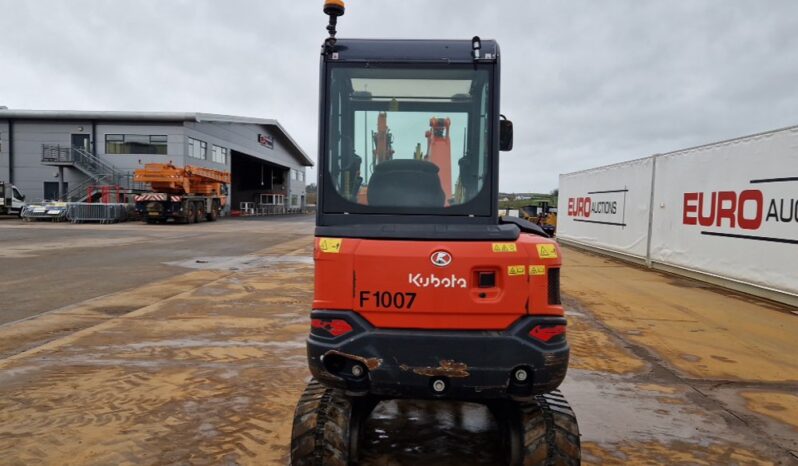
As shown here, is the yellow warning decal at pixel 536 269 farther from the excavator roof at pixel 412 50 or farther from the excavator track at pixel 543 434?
the excavator roof at pixel 412 50

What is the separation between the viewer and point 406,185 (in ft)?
11.6

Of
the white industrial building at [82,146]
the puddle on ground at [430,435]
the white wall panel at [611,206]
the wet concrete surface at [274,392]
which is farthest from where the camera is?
the white industrial building at [82,146]

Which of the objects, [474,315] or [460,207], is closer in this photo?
[474,315]

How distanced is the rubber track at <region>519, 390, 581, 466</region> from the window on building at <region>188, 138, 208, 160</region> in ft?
141

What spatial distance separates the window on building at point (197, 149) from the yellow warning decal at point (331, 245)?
1668 inches

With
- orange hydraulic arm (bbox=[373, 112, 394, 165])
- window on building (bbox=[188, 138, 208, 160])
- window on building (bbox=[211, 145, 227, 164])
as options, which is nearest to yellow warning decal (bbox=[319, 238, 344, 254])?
orange hydraulic arm (bbox=[373, 112, 394, 165])

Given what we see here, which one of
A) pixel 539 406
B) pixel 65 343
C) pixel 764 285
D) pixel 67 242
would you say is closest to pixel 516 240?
pixel 539 406

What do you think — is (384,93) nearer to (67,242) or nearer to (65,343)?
(65,343)

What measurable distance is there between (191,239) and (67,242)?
4514 millimetres

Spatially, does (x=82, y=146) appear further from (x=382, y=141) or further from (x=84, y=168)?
(x=382, y=141)

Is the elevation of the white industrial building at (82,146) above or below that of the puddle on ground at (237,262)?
above

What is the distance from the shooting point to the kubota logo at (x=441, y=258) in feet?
9.93

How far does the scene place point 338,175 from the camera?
353 centimetres

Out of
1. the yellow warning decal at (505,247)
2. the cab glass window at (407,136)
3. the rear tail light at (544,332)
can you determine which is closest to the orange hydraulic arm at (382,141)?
the cab glass window at (407,136)
